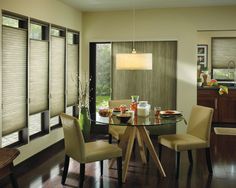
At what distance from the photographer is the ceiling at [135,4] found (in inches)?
214

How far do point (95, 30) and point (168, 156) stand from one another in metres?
2.96

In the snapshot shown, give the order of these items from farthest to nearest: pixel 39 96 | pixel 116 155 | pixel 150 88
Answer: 1. pixel 150 88
2. pixel 39 96
3. pixel 116 155

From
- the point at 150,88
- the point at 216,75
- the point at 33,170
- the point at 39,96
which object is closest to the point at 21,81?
the point at 39,96

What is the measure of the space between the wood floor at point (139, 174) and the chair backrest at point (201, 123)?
477 millimetres

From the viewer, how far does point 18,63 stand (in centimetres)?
414

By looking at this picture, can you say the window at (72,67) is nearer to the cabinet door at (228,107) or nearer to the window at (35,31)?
the window at (35,31)

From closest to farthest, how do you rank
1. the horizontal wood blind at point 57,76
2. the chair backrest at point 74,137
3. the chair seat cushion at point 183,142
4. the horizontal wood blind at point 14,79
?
the chair backrest at point 74,137 → the horizontal wood blind at point 14,79 → the chair seat cushion at point 183,142 → the horizontal wood blind at point 57,76

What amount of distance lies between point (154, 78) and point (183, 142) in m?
2.48

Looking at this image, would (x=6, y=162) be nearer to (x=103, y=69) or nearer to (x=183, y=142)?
(x=183, y=142)

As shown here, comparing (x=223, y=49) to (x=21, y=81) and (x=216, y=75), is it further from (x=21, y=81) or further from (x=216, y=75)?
(x=21, y=81)

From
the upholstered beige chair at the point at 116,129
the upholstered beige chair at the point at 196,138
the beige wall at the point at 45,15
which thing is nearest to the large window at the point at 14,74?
the beige wall at the point at 45,15

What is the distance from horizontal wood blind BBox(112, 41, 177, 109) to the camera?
6.23 m

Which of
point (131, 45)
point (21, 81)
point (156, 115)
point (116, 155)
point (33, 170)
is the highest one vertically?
point (131, 45)

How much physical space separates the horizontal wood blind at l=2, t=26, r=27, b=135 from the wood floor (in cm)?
65
